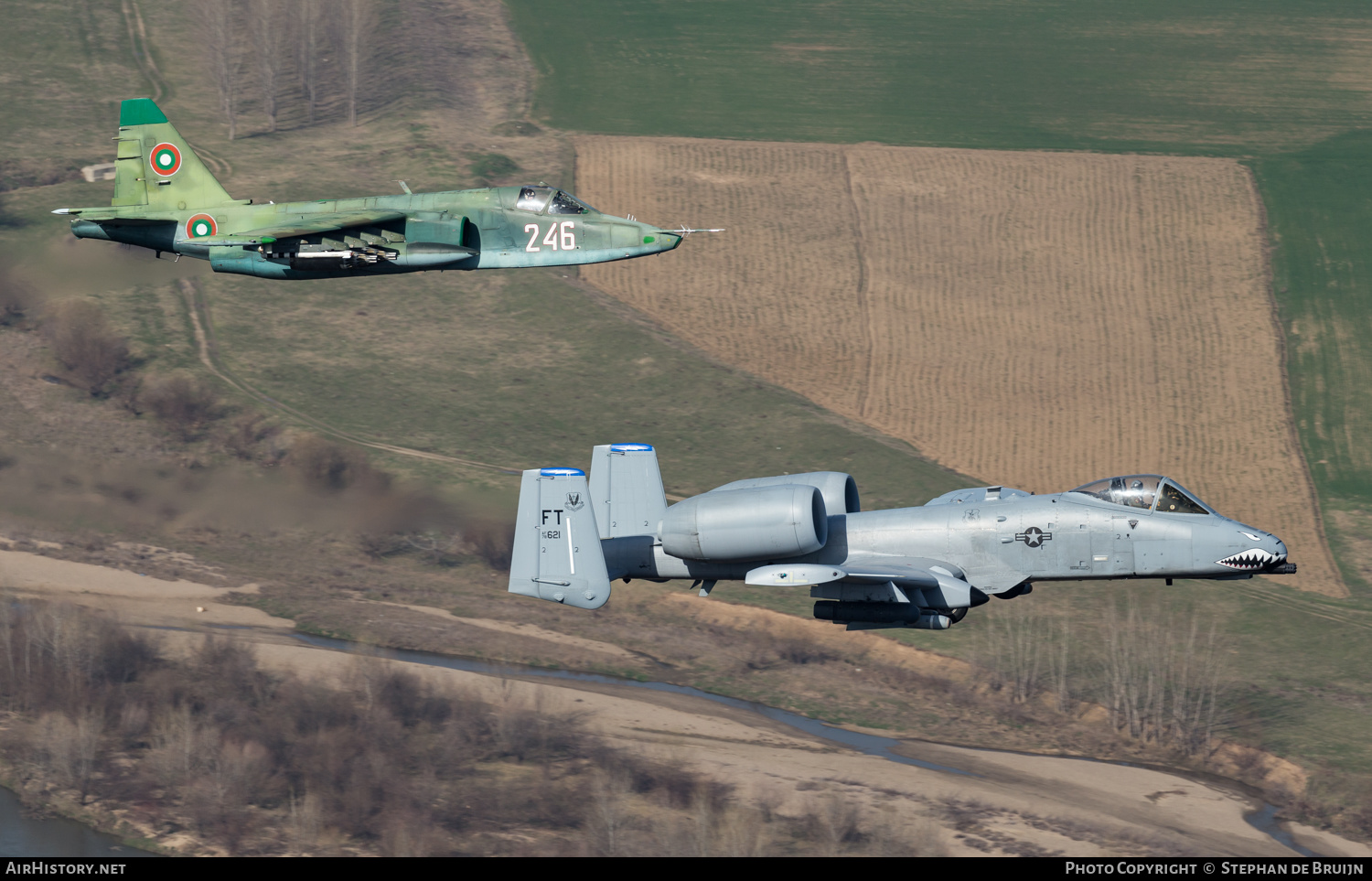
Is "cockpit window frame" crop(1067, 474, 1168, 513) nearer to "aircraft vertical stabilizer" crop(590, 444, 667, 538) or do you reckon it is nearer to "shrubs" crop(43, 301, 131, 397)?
"aircraft vertical stabilizer" crop(590, 444, 667, 538)

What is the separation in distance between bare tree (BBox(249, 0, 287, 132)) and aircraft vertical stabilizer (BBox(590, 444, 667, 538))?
79.3 meters

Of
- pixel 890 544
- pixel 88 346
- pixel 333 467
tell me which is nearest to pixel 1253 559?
pixel 890 544

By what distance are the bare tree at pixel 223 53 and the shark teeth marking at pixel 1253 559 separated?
87.5 metres

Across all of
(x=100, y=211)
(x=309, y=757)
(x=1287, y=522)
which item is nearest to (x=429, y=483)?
(x=309, y=757)

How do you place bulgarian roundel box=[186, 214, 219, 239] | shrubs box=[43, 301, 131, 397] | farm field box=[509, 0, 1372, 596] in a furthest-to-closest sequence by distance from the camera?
farm field box=[509, 0, 1372, 596]
shrubs box=[43, 301, 131, 397]
bulgarian roundel box=[186, 214, 219, 239]

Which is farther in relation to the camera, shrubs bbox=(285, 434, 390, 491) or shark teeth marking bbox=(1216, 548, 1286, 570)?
shrubs bbox=(285, 434, 390, 491)

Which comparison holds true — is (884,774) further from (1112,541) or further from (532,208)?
(532,208)

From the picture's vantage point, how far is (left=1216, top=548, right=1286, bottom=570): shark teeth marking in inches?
1501

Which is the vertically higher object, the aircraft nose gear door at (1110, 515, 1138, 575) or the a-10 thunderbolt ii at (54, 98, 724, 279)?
the a-10 thunderbolt ii at (54, 98, 724, 279)

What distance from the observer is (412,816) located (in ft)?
→ 229

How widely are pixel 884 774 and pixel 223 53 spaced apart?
240ft

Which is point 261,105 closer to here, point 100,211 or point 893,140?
point 893,140

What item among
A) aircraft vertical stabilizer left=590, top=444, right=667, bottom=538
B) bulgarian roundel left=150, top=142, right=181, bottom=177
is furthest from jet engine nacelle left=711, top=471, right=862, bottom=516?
bulgarian roundel left=150, top=142, right=181, bottom=177

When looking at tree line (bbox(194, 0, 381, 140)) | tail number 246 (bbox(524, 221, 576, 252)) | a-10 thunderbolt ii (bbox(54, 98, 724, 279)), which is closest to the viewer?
a-10 thunderbolt ii (bbox(54, 98, 724, 279))
